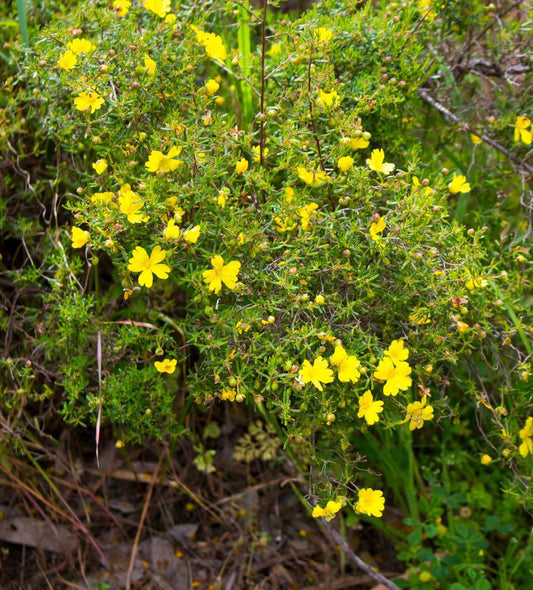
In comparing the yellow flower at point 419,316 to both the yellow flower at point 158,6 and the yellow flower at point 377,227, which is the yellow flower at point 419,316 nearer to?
the yellow flower at point 377,227

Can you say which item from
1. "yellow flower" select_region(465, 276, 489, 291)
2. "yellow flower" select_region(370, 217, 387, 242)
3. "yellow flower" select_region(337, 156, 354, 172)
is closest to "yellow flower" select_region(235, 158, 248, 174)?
"yellow flower" select_region(337, 156, 354, 172)

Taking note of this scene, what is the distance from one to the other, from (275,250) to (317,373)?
1.28 ft

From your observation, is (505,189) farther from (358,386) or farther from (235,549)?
(235,549)

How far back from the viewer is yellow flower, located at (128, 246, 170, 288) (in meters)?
1.44

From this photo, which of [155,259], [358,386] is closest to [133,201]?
[155,259]

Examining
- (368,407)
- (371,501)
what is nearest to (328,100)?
(368,407)

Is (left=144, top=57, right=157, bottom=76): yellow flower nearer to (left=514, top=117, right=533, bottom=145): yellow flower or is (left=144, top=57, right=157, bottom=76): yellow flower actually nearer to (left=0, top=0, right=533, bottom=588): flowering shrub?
(left=0, top=0, right=533, bottom=588): flowering shrub

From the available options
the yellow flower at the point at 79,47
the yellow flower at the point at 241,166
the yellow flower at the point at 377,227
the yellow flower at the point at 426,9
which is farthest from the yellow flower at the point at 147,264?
the yellow flower at the point at 426,9

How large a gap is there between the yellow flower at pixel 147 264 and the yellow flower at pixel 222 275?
0.34 feet

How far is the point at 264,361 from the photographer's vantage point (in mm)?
1516

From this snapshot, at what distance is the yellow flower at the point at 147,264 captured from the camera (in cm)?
144

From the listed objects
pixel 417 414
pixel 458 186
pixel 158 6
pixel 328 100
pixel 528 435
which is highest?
pixel 158 6

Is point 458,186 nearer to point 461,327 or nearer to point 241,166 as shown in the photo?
point 461,327

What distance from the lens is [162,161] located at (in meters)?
1.53
